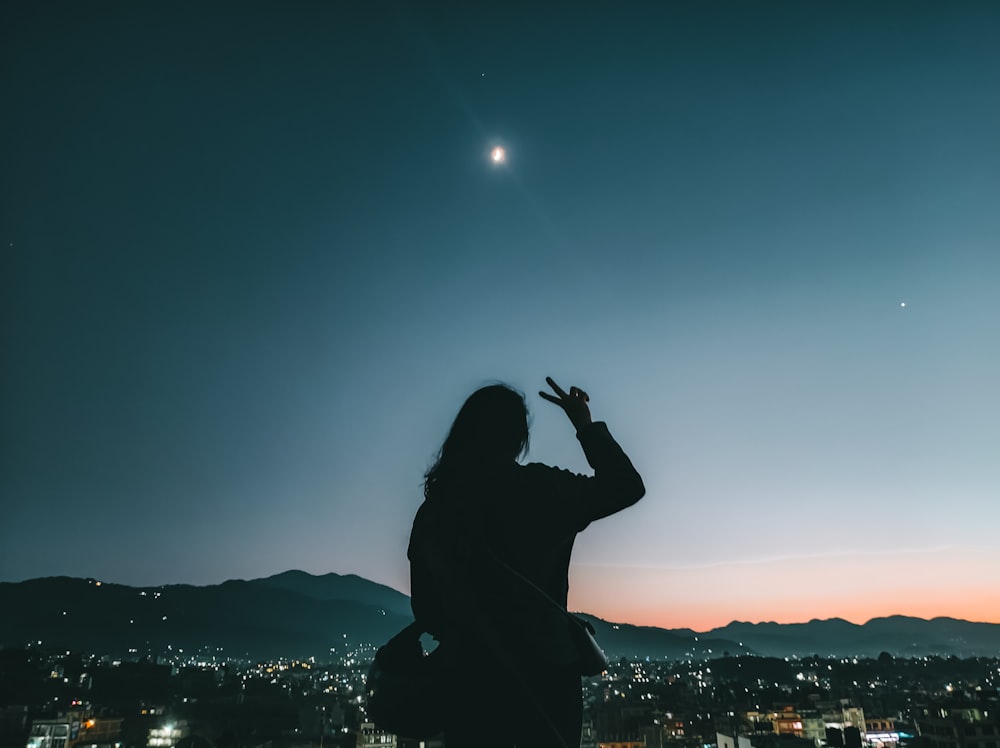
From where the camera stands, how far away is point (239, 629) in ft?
459

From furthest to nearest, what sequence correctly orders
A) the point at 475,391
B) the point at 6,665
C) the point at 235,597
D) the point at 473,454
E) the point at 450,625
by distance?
the point at 235,597
the point at 6,665
the point at 475,391
the point at 473,454
the point at 450,625

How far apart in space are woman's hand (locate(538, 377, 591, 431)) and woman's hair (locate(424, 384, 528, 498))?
94 millimetres

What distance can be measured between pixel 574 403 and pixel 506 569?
45 cm

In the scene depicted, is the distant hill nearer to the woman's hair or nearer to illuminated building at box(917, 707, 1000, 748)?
illuminated building at box(917, 707, 1000, 748)

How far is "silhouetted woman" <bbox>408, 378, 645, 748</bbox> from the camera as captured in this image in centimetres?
101

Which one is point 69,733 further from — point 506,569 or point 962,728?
point 962,728

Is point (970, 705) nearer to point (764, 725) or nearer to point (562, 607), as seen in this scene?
point (764, 725)

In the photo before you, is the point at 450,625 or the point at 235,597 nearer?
the point at 450,625

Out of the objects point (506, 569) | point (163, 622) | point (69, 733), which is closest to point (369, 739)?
point (69, 733)

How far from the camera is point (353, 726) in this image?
2283 centimetres

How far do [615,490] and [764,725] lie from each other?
1250 inches

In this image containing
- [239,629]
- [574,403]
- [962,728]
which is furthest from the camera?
[239,629]

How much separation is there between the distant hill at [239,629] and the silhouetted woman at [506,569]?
8900cm

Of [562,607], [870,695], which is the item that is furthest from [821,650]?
[562,607]
